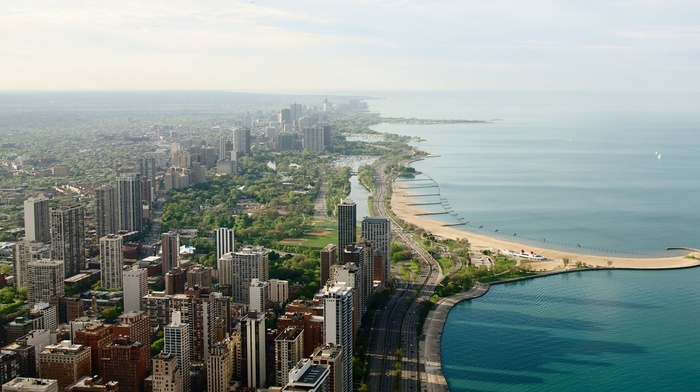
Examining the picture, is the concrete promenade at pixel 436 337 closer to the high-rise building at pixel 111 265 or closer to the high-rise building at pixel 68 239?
the high-rise building at pixel 111 265

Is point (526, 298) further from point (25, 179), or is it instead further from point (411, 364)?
point (25, 179)

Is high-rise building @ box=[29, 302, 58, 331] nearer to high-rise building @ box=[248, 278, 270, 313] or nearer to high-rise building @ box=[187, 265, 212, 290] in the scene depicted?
high-rise building @ box=[187, 265, 212, 290]

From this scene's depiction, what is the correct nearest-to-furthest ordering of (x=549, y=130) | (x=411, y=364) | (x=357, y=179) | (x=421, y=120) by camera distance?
(x=411, y=364)
(x=357, y=179)
(x=549, y=130)
(x=421, y=120)

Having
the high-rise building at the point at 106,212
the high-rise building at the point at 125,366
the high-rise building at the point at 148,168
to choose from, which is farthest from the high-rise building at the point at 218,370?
the high-rise building at the point at 148,168

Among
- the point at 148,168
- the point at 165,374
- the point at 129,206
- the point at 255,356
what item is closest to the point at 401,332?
Result: the point at 255,356

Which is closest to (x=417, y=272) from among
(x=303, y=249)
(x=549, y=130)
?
(x=303, y=249)

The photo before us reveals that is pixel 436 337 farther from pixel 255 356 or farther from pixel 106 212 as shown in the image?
pixel 106 212
